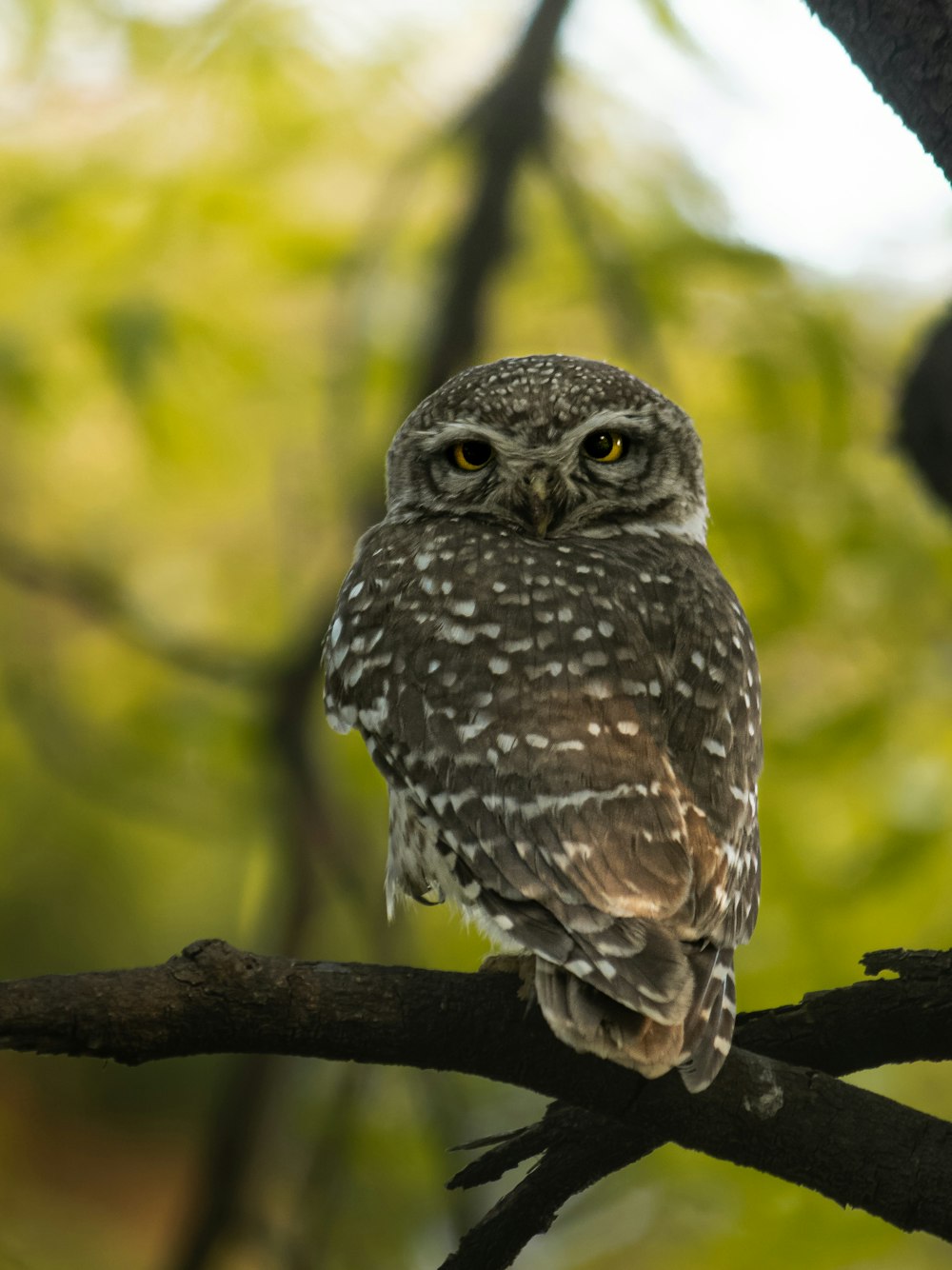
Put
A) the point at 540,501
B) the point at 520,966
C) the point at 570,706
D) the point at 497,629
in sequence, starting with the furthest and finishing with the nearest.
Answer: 1. the point at 540,501
2. the point at 497,629
3. the point at 570,706
4. the point at 520,966

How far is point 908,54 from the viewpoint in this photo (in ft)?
7.23

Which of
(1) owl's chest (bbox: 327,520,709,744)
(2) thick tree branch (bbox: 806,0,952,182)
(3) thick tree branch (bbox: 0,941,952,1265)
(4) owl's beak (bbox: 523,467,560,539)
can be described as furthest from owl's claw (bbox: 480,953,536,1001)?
(2) thick tree branch (bbox: 806,0,952,182)

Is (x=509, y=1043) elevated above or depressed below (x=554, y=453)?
below

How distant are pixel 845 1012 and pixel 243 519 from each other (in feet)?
14.5

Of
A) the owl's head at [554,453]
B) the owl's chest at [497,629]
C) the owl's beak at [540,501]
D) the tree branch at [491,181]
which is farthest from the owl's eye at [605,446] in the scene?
the tree branch at [491,181]

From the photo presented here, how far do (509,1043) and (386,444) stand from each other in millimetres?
2643

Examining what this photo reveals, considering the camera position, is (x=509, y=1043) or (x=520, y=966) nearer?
(x=509, y=1043)

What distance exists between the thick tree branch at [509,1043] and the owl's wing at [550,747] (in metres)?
0.15

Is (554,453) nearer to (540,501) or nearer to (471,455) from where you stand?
(540,501)

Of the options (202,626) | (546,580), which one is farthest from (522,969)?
(202,626)

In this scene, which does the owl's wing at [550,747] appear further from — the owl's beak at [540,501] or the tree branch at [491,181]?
the tree branch at [491,181]

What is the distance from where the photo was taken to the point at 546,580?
289cm

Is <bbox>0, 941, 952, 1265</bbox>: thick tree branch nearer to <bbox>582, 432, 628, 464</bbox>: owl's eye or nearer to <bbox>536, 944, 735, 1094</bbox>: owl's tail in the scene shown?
<bbox>536, 944, 735, 1094</bbox>: owl's tail

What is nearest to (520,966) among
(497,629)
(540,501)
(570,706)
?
(570,706)
